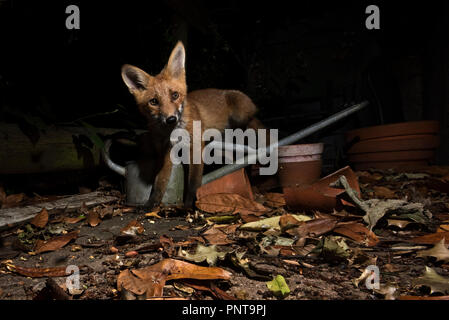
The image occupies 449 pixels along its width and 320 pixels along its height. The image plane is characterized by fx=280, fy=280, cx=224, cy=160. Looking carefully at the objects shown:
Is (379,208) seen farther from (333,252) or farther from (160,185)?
(160,185)

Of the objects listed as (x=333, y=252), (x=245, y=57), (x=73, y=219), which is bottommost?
(x=73, y=219)

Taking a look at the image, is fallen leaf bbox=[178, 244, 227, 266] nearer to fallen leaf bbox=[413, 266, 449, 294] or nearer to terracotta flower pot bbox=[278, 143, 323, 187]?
fallen leaf bbox=[413, 266, 449, 294]

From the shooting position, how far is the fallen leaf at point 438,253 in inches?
46.7

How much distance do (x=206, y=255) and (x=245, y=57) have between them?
15.9ft

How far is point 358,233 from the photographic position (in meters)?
1.55

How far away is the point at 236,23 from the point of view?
216 inches

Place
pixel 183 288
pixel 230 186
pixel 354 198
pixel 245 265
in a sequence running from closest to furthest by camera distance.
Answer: pixel 183 288
pixel 245 265
pixel 354 198
pixel 230 186

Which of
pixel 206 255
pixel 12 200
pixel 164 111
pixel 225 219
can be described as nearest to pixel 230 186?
pixel 225 219

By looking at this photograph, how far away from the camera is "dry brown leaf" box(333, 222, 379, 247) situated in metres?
1.47

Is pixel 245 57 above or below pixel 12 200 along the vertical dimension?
above

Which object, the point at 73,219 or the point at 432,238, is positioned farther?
the point at 73,219

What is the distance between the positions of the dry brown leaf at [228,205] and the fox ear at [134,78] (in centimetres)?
124

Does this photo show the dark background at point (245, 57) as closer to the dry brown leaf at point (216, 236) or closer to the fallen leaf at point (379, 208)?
the fallen leaf at point (379, 208)

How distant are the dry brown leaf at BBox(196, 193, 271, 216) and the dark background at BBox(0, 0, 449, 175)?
1.46 meters
